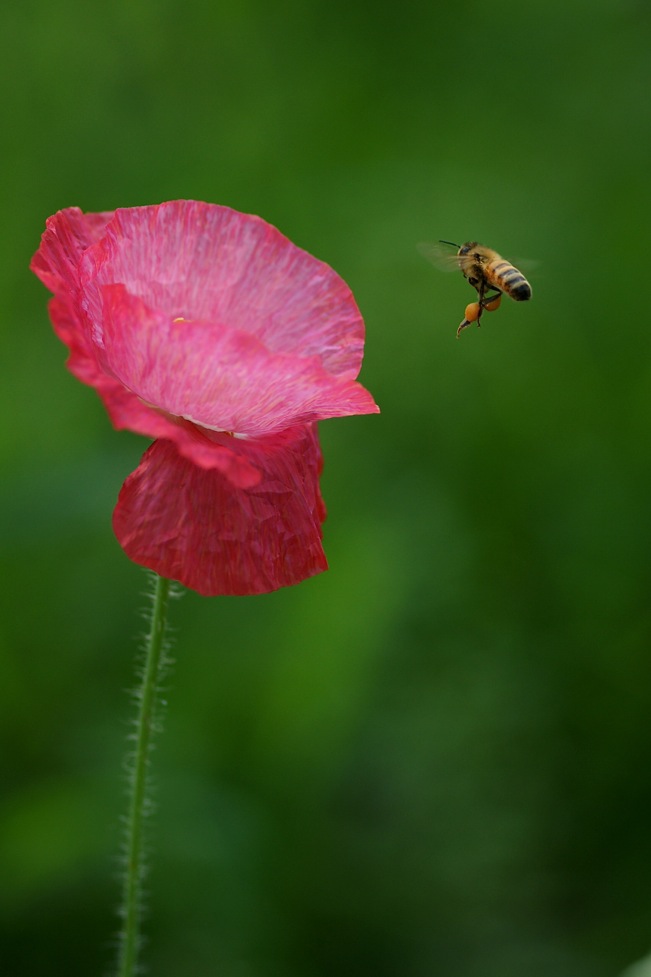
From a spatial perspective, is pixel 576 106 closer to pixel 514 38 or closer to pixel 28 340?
pixel 514 38

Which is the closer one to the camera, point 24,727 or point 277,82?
point 24,727

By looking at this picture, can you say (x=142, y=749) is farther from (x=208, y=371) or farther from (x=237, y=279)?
(x=237, y=279)

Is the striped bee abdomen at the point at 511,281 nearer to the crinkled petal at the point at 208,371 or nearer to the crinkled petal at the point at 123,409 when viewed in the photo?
the crinkled petal at the point at 208,371

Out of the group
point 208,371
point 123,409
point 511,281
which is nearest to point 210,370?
point 208,371

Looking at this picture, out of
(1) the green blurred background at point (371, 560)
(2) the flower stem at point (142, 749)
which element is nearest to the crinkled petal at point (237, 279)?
(2) the flower stem at point (142, 749)

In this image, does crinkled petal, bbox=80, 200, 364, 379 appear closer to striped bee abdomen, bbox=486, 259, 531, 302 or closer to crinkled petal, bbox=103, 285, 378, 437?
crinkled petal, bbox=103, 285, 378, 437

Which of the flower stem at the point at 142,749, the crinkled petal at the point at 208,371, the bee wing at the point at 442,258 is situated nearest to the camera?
the crinkled petal at the point at 208,371

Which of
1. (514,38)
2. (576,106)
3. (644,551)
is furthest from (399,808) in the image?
(514,38)
